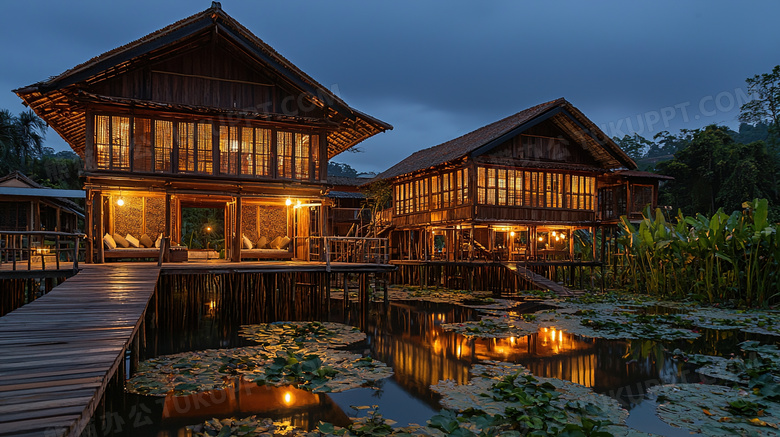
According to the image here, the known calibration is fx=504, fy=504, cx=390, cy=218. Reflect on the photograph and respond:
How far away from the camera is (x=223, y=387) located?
251 inches

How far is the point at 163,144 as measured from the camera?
1427cm

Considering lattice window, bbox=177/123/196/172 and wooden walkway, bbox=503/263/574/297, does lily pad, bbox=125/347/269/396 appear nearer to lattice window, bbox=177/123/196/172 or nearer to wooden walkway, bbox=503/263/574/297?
lattice window, bbox=177/123/196/172

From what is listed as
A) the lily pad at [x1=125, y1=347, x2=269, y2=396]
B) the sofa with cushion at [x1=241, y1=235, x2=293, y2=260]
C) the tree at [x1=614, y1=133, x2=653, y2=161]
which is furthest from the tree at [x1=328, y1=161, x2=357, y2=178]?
the lily pad at [x1=125, y1=347, x2=269, y2=396]

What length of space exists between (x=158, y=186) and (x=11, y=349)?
10.2 m

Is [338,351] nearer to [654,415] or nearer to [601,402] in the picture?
[601,402]

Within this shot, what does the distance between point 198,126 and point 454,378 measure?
11008mm

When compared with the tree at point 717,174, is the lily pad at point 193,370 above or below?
below

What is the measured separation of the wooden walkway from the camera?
18.4 meters

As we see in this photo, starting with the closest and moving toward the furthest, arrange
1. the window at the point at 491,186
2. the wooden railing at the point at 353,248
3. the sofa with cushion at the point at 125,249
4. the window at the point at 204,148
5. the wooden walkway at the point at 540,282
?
the sofa with cushion at the point at 125,249, the wooden railing at the point at 353,248, the window at the point at 204,148, the wooden walkway at the point at 540,282, the window at the point at 491,186

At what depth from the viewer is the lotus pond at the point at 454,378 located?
5148mm

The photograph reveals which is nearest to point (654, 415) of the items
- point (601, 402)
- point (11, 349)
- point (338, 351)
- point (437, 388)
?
point (601, 402)

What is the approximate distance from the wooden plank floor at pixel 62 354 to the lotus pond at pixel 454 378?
3.18 feet

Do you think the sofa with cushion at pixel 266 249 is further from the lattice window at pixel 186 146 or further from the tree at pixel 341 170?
the tree at pixel 341 170

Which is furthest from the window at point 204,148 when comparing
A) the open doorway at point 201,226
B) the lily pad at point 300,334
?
the open doorway at point 201,226
